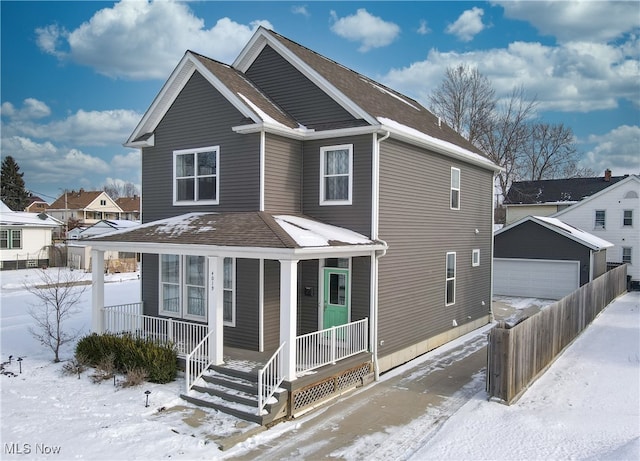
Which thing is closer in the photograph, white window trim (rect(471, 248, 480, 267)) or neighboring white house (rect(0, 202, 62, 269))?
white window trim (rect(471, 248, 480, 267))

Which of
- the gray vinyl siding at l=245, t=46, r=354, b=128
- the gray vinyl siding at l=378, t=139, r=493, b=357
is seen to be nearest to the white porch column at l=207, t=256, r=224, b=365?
the gray vinyl siding at l=378, t=139, r=493, b=357

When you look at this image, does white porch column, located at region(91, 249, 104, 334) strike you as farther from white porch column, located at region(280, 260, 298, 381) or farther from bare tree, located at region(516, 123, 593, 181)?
bare tree, located at region(516, 123, 593, 181)

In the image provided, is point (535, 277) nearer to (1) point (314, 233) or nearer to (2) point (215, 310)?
(1) point (314, 233)

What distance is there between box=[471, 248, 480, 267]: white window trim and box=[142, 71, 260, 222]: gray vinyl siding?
902cm

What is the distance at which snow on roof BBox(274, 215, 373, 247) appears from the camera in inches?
389

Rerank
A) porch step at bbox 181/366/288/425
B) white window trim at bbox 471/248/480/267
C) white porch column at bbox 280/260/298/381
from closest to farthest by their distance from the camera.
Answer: porch step at bbox 181/366/288/425 < white porch column at bbox 280/260/298/381 < white window trim at bbox 471/248/480/267

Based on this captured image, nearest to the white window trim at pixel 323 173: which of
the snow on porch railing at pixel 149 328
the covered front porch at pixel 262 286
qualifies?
the covered front porch at pixel 262 286

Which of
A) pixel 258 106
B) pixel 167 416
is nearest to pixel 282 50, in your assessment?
pixel 258 106

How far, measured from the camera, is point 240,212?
11.8 metres

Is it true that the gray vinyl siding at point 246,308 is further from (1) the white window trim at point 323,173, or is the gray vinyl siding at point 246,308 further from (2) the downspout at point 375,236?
(2) the downspout at point 375,236

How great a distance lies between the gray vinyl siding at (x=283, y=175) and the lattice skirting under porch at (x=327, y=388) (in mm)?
4167

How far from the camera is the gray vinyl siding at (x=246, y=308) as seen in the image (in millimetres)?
11484

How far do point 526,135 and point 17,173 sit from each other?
5958 cm

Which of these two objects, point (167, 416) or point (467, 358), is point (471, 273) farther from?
point (167, 416)
